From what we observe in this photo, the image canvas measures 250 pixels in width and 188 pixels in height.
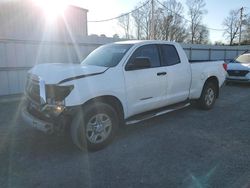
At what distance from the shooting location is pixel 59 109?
3.47 metres

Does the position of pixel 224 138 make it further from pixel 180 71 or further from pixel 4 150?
pixel 4 150

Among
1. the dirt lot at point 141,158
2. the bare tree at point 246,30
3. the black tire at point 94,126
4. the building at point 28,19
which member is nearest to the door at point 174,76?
the dirt lot at point 141,158

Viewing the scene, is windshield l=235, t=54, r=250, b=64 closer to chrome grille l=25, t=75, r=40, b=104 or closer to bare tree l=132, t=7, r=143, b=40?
chrome grille l=25, t=75, r=40, b=104

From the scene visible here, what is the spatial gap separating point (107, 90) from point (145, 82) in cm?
96

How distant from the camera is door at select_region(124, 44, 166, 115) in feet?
14.0

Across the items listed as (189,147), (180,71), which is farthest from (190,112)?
(189,147)

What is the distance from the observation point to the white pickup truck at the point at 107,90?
11.6 feet

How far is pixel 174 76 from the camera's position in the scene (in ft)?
16.9

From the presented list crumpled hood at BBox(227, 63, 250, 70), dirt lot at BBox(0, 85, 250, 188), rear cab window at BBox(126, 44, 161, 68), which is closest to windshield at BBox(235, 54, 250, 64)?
crumpled hood at BBox(227, 63, 250, 70)

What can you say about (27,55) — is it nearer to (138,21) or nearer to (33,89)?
(33,89)

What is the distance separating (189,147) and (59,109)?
232 centimetres

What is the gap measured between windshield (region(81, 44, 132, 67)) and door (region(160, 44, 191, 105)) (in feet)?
3.22

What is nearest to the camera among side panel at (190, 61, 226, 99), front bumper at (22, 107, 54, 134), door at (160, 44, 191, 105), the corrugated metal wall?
front bumper at (22, 107, 54, 134)

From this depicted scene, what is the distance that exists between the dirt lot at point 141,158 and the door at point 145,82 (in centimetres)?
63
